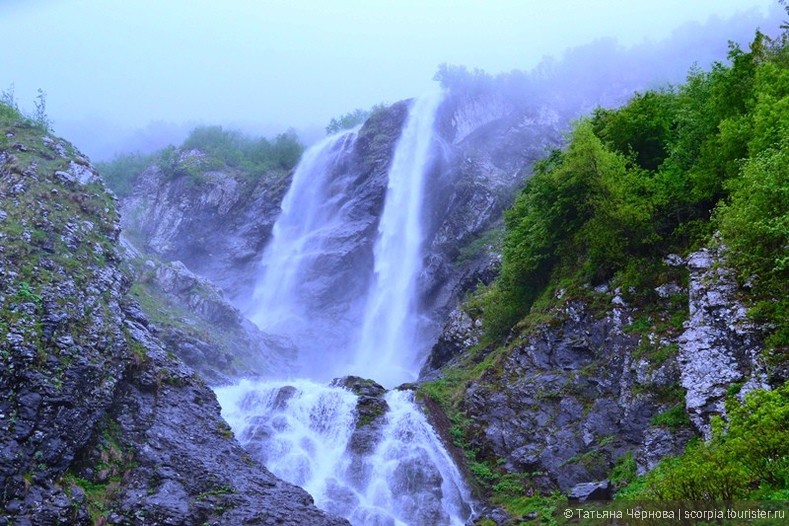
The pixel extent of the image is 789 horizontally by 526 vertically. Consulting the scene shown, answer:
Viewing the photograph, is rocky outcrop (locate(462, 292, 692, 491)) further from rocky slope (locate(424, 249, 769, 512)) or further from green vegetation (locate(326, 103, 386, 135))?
green vegetation (locate(326, 103, 386, 135))

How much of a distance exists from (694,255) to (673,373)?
3624 mm

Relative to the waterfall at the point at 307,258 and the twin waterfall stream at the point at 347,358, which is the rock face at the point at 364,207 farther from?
the twin waterfall stream at the point at 347,358

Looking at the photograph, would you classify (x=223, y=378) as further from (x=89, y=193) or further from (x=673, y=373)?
(x=673, y=373)

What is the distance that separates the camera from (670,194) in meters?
20.4

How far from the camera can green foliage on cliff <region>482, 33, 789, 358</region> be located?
47.8ft

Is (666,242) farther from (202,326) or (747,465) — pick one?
(202,326)

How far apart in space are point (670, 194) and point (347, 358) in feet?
99.0

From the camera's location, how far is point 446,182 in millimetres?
53375

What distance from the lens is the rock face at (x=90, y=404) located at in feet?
49.0

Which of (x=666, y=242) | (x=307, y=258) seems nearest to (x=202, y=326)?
(x=307, y=258)

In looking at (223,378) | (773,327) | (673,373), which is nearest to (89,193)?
(223,378)

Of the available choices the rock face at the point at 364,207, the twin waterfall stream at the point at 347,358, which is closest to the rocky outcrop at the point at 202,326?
the twin waterfall stream at the point at 347,358

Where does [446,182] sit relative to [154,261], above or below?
above

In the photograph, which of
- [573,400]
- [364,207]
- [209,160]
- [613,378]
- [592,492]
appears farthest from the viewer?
[209,160]
